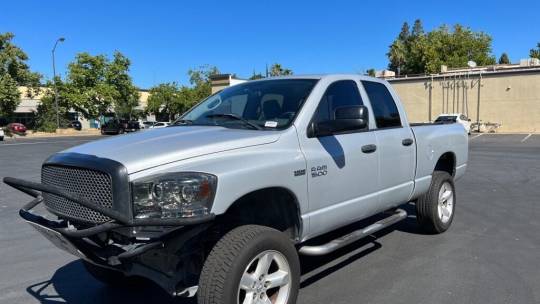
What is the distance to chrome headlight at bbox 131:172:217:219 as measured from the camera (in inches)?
121

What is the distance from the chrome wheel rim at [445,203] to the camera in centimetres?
639

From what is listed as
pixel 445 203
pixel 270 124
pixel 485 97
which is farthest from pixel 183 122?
pixel 485 97

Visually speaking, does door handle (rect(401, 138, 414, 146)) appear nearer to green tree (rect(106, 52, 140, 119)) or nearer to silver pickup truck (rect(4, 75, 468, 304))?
silver pickup truck (rect(4, 75, 468, 304))

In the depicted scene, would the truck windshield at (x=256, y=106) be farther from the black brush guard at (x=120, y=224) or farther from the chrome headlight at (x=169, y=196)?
the black brush guard at (x=120, y=224)

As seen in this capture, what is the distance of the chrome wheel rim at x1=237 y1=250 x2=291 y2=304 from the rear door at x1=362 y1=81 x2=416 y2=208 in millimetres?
1690

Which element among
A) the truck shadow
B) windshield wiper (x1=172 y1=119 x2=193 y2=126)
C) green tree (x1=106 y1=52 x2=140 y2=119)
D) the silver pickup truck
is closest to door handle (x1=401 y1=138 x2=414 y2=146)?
the silver pickup truck

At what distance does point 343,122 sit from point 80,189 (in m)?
2.15

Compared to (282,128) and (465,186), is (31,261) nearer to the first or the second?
(282,128)

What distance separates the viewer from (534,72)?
40812mm

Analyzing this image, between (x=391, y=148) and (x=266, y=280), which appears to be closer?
(x=266, y=280)

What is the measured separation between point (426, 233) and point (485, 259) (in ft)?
3.79

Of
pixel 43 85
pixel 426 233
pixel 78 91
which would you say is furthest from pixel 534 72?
pixel 43 85

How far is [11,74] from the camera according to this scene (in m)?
52.2

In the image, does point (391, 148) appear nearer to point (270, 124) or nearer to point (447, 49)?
point (270, 124)
